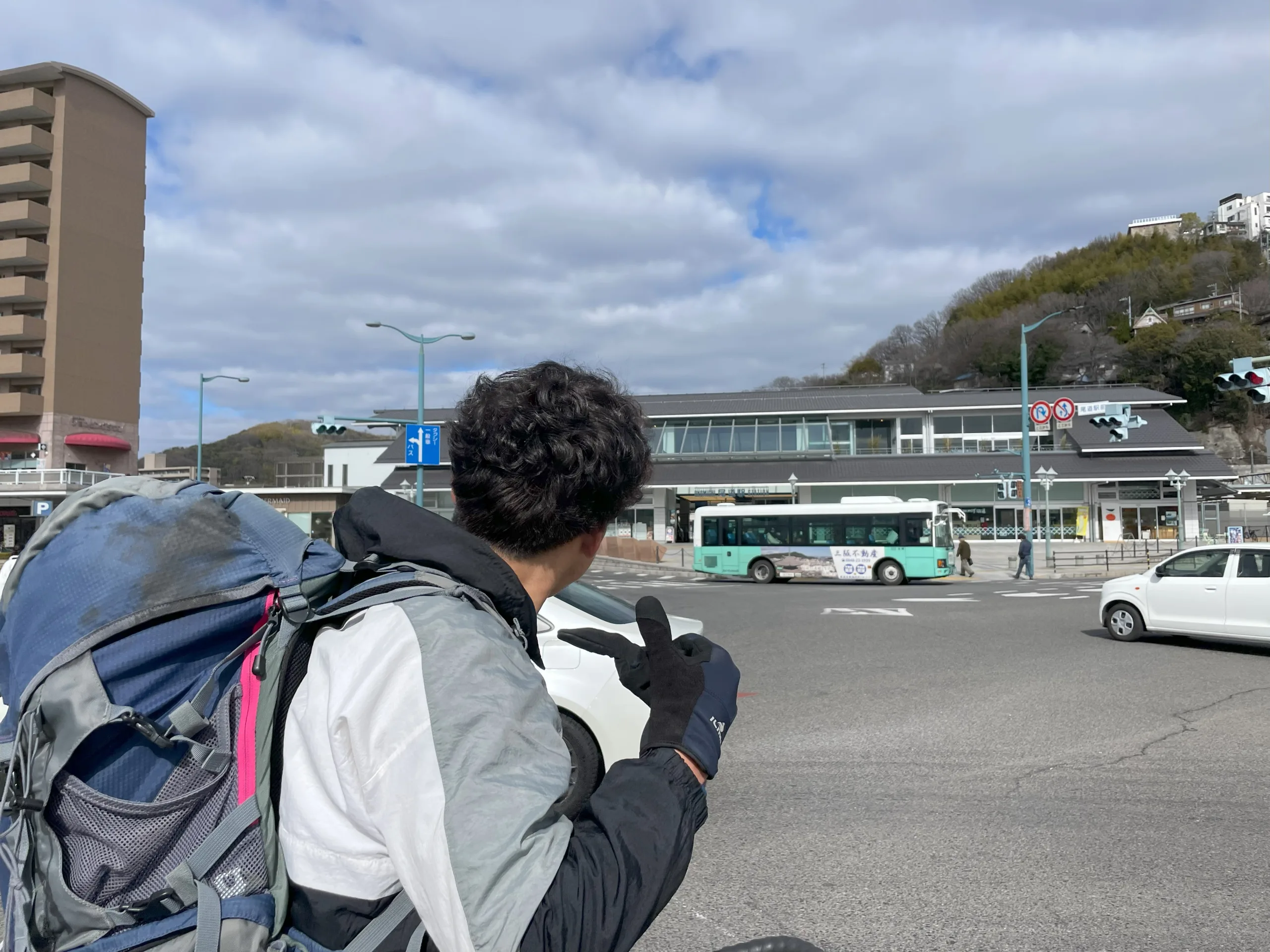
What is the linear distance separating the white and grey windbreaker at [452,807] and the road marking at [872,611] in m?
16.2

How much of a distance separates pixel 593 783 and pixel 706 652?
3703 mm

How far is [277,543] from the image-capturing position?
1.41 m

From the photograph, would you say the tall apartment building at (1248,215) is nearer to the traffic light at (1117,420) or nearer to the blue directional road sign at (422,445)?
the traffic light at (1117,420)

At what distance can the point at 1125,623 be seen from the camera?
502 inches

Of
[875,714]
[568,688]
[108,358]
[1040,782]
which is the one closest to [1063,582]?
[875,714]

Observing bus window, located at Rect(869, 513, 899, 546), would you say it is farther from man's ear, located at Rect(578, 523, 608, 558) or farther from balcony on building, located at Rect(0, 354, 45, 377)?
balcony on building, located at Rect(0, 354, 45, 377)

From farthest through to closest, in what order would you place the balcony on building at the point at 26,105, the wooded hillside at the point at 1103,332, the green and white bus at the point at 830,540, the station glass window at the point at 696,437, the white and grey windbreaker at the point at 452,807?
the wooded hillside at the point at 1103,332 < the station glass window at the point at 696,437 < the balcony on building at the point at 26,105 < the green and white bus at the point at 830,540 < the white and grey windbreaker at the point at 452,807

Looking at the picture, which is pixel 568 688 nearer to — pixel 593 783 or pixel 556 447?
pixel 593 783

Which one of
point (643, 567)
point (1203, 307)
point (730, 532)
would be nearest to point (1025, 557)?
point (730, 532)

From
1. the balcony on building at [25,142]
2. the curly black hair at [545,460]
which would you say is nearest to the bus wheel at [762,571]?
the curly black hair at [545,460]

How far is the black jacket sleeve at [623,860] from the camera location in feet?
3.78

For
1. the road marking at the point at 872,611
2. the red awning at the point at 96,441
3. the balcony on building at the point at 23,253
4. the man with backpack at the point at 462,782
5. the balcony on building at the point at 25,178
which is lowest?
the road marking at the point at 872,611

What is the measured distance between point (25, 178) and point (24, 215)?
2087 mm

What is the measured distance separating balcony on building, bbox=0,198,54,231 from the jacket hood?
62.0m
